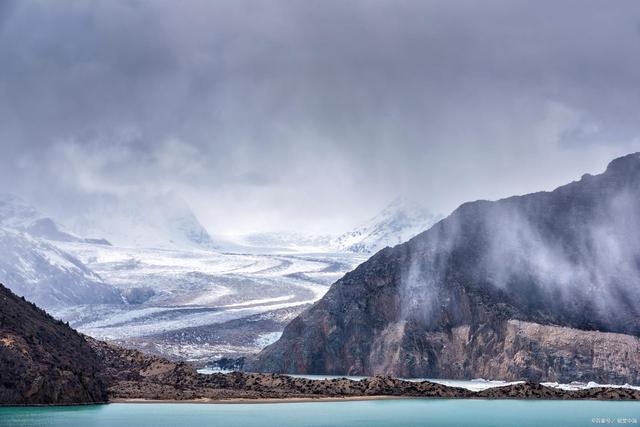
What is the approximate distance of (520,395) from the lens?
4033 inches

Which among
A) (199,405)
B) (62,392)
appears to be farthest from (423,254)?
(62,392)

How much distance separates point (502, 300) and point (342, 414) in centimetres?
5923

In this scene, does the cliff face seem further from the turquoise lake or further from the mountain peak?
the mountain peak

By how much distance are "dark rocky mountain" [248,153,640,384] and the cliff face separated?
166 ft

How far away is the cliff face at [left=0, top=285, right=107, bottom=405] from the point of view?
8075 cm

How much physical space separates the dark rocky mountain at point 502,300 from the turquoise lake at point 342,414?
1116 inches

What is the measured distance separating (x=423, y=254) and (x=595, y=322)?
31623 mm

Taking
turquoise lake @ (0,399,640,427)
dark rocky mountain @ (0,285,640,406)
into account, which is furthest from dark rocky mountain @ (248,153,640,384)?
turquoise lake @ (0,399,640,427)

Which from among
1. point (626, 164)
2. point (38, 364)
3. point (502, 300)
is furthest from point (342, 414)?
point (626, 164)

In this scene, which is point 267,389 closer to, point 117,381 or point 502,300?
point 117,381

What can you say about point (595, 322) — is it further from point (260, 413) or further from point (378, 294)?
point (260, 413)

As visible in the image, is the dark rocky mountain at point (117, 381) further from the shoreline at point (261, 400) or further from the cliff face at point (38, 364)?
the shoreline at point (261, 400)

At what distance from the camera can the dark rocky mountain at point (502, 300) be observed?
408 feet

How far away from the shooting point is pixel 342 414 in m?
84.0
